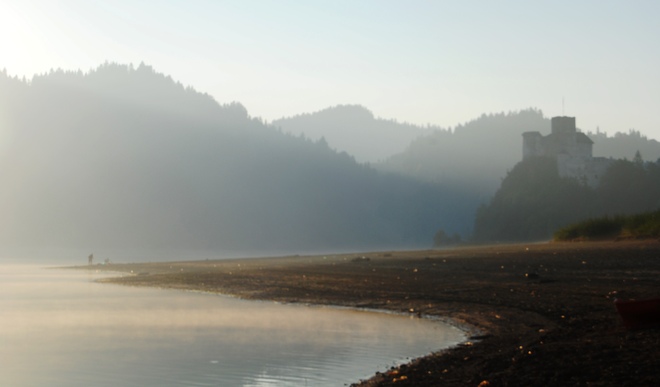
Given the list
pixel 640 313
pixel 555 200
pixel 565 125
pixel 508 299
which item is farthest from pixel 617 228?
pixel 565 125

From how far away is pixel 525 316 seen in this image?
20031 mm

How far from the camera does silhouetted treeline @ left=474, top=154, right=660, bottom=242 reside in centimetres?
9538

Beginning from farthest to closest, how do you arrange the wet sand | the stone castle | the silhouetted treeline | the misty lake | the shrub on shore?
1. the stone castle
2. the silhouetted treeline
3. the shrub on shore
4. the misty lake
5. the wet sand

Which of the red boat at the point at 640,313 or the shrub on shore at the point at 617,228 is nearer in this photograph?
the red boat at the point at 640,313

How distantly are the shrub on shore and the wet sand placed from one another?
3382mm

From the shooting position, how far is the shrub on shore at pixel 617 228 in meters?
41.0

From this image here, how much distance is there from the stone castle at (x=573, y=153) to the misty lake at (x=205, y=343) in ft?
277

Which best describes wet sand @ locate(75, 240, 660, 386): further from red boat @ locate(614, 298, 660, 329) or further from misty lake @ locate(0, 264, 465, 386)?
misty lake @ locate(0, 264, 465, 386)

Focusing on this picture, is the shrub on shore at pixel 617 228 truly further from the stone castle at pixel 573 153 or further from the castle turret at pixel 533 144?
the castle turret at pixel 533 144

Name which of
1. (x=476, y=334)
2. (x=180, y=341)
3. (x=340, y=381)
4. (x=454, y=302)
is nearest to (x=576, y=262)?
(x=454, y=302)

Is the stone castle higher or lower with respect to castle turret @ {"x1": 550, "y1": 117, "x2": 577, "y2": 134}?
lower

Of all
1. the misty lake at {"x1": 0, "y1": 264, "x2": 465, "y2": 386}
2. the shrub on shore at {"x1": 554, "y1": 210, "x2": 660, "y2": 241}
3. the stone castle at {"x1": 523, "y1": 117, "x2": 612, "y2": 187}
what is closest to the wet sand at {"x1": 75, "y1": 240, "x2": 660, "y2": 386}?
the misty lake at {"x1": 0, "y1": 264, "x2": 465, "y2": 386}

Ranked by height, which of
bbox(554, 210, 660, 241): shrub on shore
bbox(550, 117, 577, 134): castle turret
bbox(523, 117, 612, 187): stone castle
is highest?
bbox(550, 117, 577, 134): castle turret

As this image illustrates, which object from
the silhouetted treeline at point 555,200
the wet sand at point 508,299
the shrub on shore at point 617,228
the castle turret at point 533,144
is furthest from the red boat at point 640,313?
the castle turret at point 533,144
